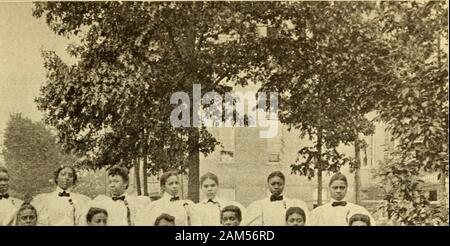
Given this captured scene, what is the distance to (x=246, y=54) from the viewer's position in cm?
398

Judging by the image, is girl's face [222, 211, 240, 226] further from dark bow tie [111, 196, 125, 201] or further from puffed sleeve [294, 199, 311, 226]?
dark bow tie [111, 196, 125, 201]

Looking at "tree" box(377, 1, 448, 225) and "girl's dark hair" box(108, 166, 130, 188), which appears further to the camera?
"girl's dark hair" box(108, 166, 130, 188)

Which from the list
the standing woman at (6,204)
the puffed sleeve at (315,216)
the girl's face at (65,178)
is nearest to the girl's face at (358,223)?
the puffed sleeve at (315,216)

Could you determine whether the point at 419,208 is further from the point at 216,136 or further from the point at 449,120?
the point at 216,136

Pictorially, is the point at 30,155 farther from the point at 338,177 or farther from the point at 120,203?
the point at 338,177

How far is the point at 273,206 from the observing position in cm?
389

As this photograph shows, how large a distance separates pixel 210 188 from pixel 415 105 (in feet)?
4.92

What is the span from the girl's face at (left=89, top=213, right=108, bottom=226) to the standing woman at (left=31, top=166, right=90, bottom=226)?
0.06 metres

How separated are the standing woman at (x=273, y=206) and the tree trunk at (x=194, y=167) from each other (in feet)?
1.26

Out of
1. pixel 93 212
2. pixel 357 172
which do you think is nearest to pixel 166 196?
pixel 93 212

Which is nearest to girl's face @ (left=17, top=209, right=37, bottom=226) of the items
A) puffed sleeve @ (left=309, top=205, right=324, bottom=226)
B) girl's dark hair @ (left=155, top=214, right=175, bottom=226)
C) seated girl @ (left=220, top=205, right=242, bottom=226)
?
girl's dark hair @ (left=155, top=214, right=175, bottom=226)

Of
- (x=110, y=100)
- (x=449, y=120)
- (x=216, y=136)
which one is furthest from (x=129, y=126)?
(x=449, y=120)

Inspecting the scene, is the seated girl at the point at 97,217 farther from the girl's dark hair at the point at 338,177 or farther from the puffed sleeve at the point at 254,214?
the girl's dark hair at the point at 338,177

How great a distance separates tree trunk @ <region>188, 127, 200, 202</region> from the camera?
3922 millimetres
